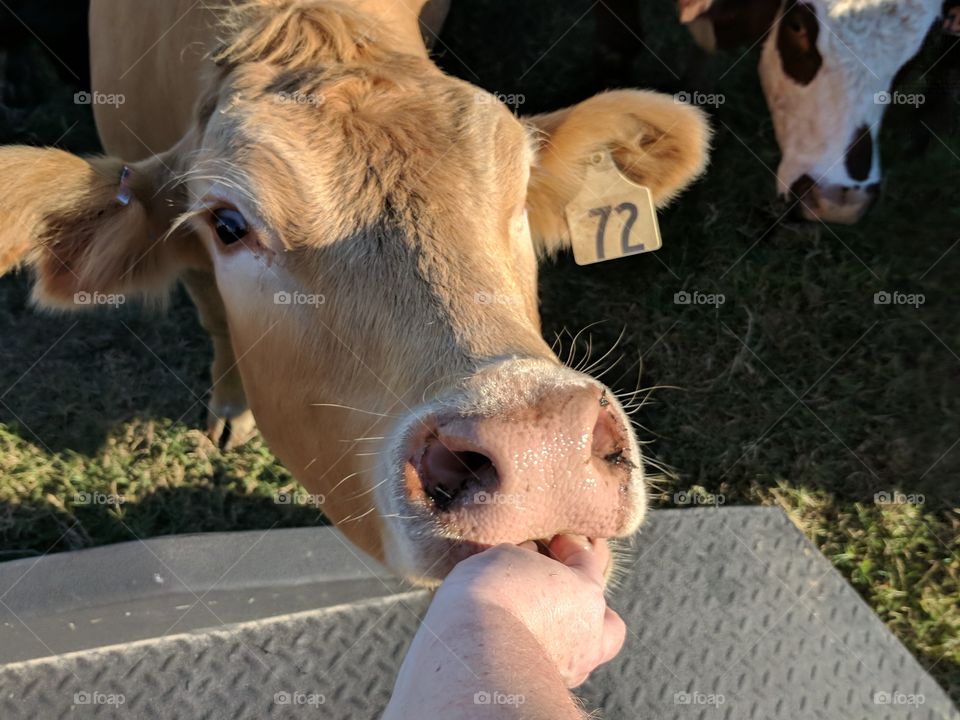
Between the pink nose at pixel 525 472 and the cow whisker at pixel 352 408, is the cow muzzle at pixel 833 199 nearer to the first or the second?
the pink nose at pixel 525 472

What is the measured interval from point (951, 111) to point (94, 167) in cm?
509

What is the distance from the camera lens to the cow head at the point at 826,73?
404cm

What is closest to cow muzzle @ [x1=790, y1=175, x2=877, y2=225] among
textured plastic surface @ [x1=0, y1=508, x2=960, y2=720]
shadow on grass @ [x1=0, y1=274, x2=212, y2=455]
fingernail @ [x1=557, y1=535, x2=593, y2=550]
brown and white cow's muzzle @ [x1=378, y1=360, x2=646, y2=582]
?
textured plastic surface @ [x1=0, y1=508, x2=960, y2=720]

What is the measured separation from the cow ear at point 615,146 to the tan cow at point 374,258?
0.01 m

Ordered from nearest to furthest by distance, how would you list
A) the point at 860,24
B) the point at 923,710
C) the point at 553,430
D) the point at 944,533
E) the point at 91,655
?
the point at 553,430
the point at 91,655
the point at 923,710
the point at 860,24
the point at 944,533

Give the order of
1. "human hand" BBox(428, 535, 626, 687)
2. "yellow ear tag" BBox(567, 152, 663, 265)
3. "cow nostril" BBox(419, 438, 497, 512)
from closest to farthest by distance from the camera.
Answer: "human hand" BBox(428, 535, 626, 687), "cow nostril" BBox(419, 438, 497, 512), "yellow ear tag" BBox(567, 152, 663, 265)

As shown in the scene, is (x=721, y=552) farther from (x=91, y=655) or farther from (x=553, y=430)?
(x=91, y=655)

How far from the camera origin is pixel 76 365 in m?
4.57

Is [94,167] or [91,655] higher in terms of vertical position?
[94,167]

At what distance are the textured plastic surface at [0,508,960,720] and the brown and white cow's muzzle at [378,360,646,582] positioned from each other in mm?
1389

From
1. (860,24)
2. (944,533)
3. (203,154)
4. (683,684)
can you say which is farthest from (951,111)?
(203,154)

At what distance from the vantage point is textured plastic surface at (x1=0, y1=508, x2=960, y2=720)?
2957mm

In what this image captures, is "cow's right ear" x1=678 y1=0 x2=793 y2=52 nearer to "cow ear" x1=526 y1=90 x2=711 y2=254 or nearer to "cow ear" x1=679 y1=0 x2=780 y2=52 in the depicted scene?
"cow ear" x1=679 y1=0 x2=780 y2=52

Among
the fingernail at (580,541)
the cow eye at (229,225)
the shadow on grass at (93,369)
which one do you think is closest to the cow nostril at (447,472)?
the fingernail at (580,541)
